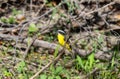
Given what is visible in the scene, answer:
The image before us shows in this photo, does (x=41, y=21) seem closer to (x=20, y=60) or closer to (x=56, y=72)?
(x=20, y=60)

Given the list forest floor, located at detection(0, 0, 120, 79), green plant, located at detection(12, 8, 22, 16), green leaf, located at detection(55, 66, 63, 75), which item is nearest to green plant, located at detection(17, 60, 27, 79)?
forest floor, located at detection(0, 0, 120, 79)

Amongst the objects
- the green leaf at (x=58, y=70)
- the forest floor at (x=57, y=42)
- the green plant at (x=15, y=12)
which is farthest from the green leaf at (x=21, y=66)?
the green plant at (x=15, y=12)

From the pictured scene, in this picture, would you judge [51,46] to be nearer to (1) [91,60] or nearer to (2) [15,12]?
(1) [91,60]

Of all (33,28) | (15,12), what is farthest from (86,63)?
(15,12)

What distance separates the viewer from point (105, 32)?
14.7 ft

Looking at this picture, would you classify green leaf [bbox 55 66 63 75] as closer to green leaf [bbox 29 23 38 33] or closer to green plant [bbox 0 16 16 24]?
green leaf [bbox 29 23 38 33]

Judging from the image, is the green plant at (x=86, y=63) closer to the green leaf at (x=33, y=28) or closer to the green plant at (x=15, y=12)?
the green leaf at (x=33, y=28)

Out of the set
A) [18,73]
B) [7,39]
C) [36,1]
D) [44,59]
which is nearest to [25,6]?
[36,1]

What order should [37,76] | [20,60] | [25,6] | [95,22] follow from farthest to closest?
1. [25,6]
2. [95,22]
3. [20,60]
4. [37,76]

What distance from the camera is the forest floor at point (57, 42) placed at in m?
3.73

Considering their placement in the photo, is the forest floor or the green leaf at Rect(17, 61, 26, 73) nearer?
the green leaf at Rect(17, 61, 26, 73)

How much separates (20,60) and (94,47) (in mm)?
901

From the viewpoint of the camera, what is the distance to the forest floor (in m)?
3.73

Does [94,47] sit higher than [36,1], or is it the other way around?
[36,1]
